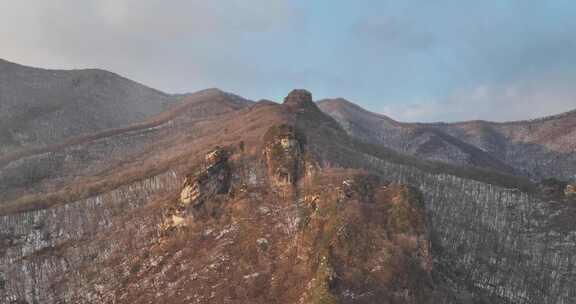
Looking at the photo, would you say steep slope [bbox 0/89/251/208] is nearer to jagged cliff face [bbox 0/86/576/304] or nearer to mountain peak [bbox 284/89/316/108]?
jagged cliff face [bbox 0/86/576/304]

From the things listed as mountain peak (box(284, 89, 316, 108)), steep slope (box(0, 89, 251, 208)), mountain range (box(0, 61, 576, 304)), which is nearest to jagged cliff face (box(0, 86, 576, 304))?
mountain range (box(0, 61, 576, 304))

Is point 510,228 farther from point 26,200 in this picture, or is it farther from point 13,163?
point 13,163

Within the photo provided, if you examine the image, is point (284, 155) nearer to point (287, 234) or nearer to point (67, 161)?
point (287, 234)

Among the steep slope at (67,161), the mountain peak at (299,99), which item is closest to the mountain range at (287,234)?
the mountain peak at (299,99)

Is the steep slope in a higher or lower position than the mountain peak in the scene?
lower

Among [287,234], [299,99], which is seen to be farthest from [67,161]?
[287,234]

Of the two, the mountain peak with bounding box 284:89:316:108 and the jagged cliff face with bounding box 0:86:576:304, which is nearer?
the jagged cliff face with bounding box 0:86:576:304

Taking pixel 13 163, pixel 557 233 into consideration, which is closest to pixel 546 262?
pixel 557 233

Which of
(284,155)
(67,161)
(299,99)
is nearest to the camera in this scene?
(284,155)
